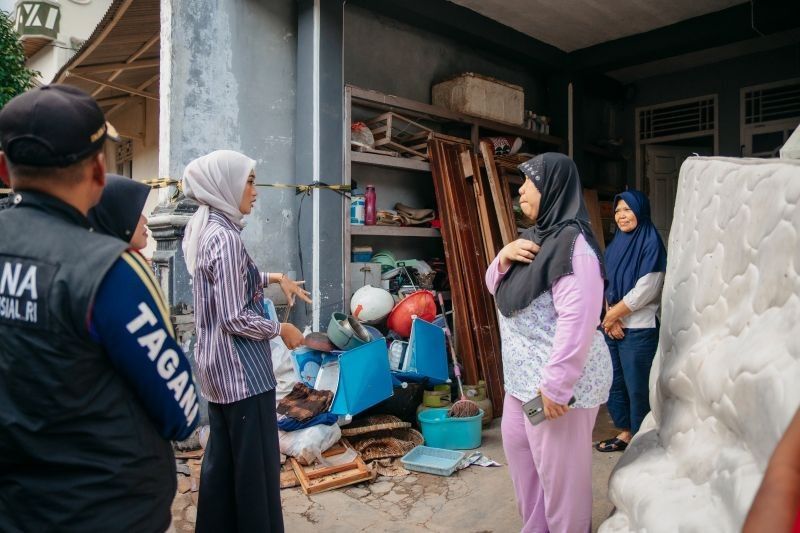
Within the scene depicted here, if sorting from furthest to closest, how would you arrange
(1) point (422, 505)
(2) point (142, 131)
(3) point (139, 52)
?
(2) point (142, 131), (3) point (139, 52), (1) point (422, 505)

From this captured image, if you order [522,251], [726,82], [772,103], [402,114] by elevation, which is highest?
[726,82]

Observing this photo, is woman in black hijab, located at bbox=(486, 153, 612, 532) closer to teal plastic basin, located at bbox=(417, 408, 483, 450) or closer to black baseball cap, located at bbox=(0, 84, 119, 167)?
black baseball cap, located at bbox=(0, 84, 119, 167)

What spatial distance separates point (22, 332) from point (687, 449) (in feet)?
4.45

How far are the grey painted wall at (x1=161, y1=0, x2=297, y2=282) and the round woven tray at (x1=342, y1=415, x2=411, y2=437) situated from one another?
4.62 ft

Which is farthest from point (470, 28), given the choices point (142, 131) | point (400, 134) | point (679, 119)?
point (142, 131)

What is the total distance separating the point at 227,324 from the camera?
7.50 ft

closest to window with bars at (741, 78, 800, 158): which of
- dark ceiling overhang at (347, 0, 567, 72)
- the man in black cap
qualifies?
dark ceiling overhang at (347, 0, 567, 72)

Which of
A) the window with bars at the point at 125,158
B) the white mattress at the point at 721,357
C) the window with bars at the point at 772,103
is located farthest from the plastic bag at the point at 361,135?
the window with bars at the point at 125,158

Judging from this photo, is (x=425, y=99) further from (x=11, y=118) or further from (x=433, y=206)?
(x=11, y=118)

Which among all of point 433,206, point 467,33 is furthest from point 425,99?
point 433,206

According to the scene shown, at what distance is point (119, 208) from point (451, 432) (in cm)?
316

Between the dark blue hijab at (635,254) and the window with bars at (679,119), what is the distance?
14.4ft

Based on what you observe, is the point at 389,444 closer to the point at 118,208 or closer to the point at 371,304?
the point at 371,304

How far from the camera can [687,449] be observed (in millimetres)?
1196
